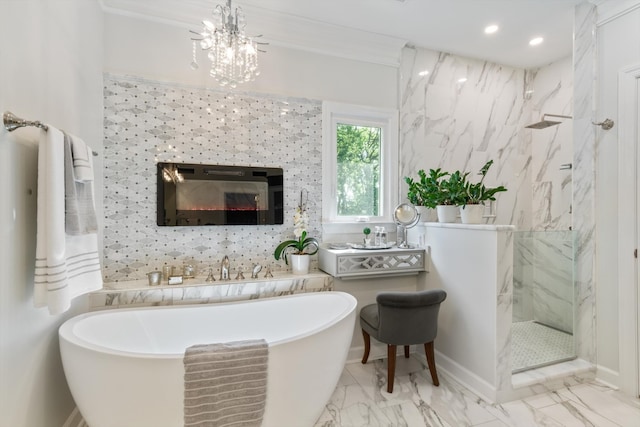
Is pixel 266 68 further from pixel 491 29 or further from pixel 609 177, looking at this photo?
pixel 609 177

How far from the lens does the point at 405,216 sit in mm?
2785

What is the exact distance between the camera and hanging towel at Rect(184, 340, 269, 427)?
1332 mm

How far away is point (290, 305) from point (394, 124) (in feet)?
6.59

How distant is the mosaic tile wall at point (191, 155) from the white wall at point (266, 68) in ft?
0.33

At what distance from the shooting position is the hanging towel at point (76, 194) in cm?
144

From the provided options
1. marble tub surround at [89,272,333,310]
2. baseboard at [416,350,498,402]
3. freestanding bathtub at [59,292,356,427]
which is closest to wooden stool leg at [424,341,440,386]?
baseboard at [416,350,498,402]

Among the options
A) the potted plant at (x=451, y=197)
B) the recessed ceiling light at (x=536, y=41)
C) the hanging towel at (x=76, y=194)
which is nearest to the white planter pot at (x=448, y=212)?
the potted plant at (x=451, y=197)

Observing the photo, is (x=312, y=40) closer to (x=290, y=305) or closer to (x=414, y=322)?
(x=290, y=305)

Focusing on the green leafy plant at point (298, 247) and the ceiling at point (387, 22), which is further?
the green leafy plant at point (298, 247)

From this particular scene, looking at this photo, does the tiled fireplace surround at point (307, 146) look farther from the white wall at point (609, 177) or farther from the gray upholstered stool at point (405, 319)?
the gray upholstered stool at point (405, 319)

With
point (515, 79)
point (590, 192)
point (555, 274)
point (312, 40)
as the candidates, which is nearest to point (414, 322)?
point (555, 274)

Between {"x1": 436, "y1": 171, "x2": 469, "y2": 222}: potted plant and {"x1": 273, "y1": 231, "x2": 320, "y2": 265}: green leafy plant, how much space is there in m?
1.14

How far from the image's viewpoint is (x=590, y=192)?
94.7 inches

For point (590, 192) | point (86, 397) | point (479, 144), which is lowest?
point (86, 397)
